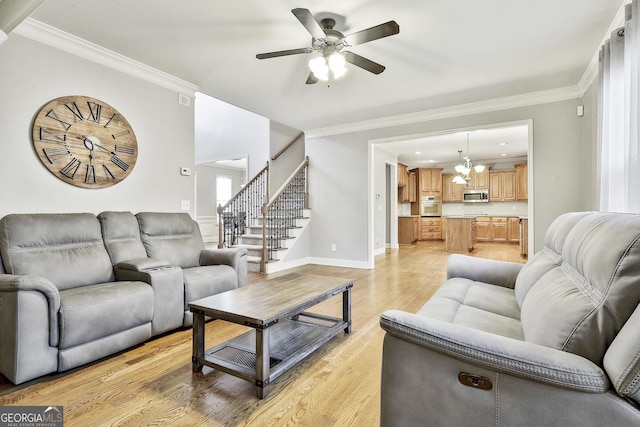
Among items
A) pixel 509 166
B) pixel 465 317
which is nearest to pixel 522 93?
pixel 465 317

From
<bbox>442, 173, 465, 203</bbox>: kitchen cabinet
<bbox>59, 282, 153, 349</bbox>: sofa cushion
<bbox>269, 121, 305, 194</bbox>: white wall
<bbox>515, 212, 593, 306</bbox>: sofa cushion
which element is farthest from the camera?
<bbox>442, 173, 465, 203</bbox>: kitchen cabinet

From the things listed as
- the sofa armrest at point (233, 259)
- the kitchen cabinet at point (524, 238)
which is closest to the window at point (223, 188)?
the sofa armrest at point (233, 259)

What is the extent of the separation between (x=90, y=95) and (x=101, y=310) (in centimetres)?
225

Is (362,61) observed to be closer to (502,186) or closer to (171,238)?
(171,238)

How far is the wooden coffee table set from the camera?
1.80 metres

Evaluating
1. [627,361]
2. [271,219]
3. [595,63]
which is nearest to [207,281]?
[627,361]

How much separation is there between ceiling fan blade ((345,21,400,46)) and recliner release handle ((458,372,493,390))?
7.35ft

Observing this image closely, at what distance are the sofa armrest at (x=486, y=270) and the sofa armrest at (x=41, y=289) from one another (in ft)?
9.42

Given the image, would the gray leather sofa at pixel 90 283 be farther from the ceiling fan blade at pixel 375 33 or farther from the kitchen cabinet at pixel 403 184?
the kitchen cabinet at pixel 403 184

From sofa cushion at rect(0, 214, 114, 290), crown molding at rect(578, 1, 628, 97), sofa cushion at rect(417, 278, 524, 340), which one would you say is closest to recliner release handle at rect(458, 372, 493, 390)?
sofa cushion at rect(417, 278, 524, 340)

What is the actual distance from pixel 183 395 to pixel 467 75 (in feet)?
13.8

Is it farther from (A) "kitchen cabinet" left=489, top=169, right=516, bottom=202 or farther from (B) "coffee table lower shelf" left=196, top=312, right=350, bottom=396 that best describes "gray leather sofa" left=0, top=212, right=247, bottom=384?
(A) "kitchen cabinet" left=489, top=169, right=516, bottom=202

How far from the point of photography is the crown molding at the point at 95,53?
2.76 metres

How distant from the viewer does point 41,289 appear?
6.27 ft
